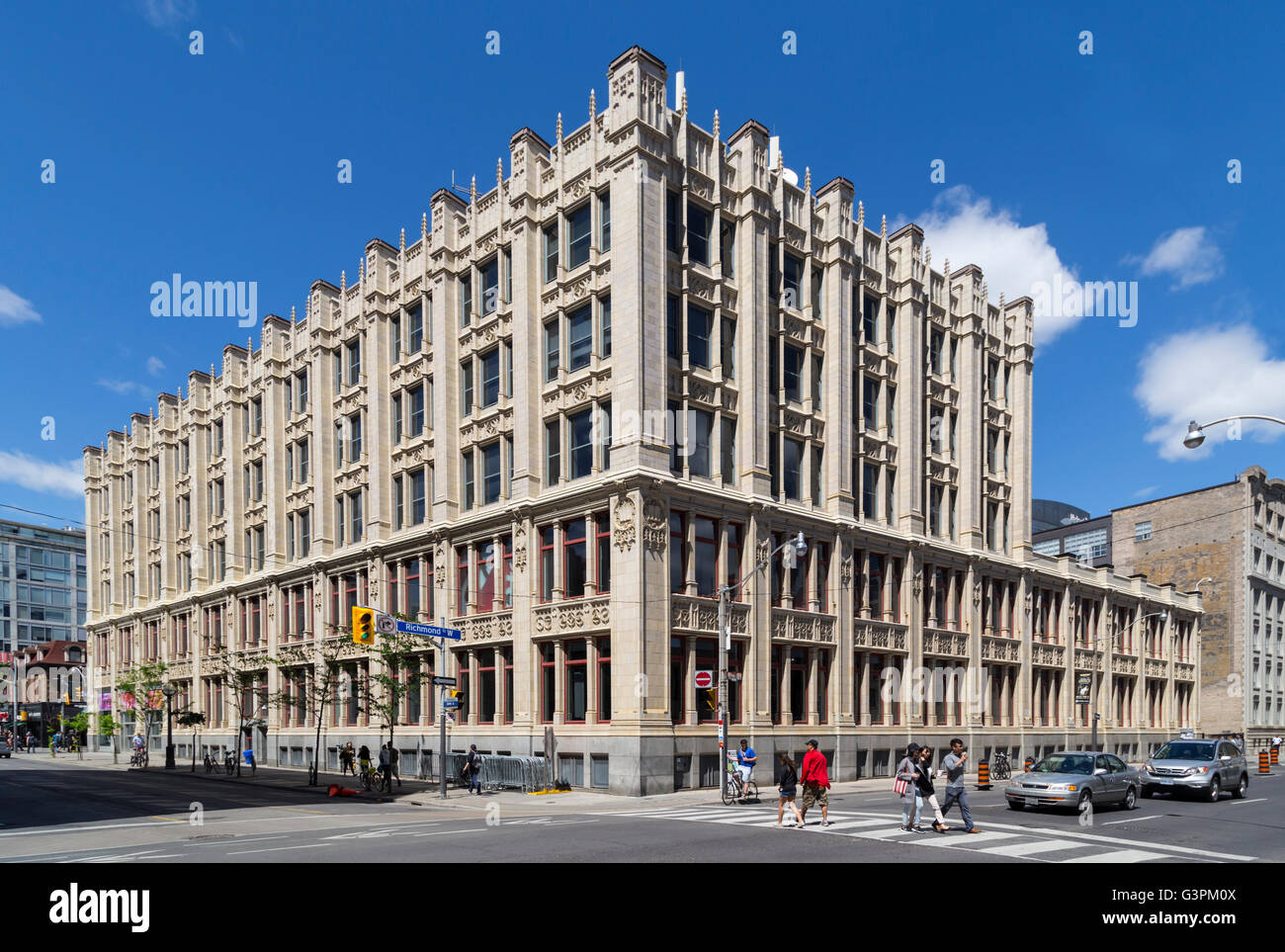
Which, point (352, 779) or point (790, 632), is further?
point (352, 779)

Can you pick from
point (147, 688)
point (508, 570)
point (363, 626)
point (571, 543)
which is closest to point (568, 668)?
point (571, 543)

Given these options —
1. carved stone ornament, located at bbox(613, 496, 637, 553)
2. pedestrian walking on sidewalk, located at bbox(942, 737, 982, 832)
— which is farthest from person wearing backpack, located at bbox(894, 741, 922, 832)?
carved stone ornament, located at bbox(613, 496, 637, 553)

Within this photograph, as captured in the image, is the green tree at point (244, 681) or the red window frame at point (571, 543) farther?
the green tree at point (244, 681)

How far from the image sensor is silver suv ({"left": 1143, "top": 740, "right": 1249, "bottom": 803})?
2931 centimetres

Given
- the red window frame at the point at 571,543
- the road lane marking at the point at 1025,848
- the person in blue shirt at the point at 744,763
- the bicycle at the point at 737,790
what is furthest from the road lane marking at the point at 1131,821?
the red window frame at the point at 571,543

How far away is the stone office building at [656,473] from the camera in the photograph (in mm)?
35469

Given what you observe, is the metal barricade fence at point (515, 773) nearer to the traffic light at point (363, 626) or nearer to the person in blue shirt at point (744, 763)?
the person in blue shirt at point (744, 763)

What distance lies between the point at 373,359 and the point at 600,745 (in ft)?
80.7

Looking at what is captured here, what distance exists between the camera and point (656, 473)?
34.0 m

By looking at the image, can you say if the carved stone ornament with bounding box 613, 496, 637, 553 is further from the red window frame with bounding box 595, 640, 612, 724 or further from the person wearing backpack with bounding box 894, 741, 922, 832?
the person wearing backpack with bounding box 894, 741, 922, 832

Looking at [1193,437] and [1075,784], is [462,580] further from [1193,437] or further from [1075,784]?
[1193,437]
